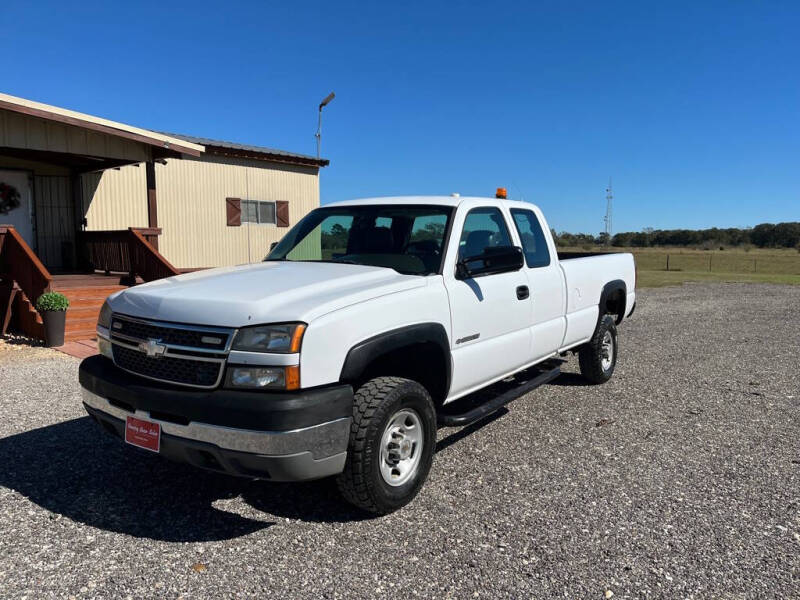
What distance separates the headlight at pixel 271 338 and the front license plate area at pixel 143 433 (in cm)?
68

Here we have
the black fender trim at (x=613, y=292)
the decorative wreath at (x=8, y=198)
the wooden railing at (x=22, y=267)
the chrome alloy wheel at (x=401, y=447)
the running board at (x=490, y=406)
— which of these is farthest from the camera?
the decorative wreath at (x=8, y=198)

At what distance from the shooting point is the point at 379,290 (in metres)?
3.51

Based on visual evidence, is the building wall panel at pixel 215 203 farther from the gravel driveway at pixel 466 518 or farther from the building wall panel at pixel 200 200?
the gravel driveway at pixel 466 518

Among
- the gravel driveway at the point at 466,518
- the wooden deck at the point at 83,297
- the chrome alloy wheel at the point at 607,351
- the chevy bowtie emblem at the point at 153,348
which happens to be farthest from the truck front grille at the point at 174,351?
the wooden deck at the point at 83,297

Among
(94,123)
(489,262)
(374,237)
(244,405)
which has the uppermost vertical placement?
(94,123)

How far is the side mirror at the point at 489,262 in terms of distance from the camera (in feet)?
13.2

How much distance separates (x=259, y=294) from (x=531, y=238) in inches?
114

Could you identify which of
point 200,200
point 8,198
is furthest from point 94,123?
point 200,200

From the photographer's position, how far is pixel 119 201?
534 inches

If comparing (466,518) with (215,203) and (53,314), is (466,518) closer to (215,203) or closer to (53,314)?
(53,314)

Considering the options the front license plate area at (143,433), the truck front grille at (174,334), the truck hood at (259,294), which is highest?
the truck hood at (259,294)

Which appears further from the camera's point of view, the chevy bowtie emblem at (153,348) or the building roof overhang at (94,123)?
the building roof overhang at (94,123)

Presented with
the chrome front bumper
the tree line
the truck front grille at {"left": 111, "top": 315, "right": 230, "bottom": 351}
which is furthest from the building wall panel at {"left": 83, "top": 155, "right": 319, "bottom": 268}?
the tree line

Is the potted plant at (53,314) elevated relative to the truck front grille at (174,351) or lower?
lower
